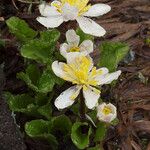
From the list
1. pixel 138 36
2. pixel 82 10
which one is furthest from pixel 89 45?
pixel 138 36

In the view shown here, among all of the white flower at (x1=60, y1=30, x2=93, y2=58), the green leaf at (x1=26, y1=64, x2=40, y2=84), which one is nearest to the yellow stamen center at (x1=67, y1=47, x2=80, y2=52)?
the white flower at (x1=60, y1=30, x2=93, y2=58)

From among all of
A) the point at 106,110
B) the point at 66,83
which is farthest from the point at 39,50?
the point at 106,110

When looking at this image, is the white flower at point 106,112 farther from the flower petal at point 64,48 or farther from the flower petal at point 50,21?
the flower petal at point 50,21

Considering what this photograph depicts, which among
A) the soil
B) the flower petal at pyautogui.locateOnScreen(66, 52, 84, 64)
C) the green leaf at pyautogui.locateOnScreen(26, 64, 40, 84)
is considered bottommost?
the soil

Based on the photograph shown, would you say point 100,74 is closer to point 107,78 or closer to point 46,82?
point 107,78

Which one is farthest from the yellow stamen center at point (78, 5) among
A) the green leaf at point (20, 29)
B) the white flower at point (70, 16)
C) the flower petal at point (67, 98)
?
the flower petal at point (67, 98)

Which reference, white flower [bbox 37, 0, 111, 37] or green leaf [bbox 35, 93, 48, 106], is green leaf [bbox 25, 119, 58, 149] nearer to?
green leaf [bbox 35, 93, 48, 106]
